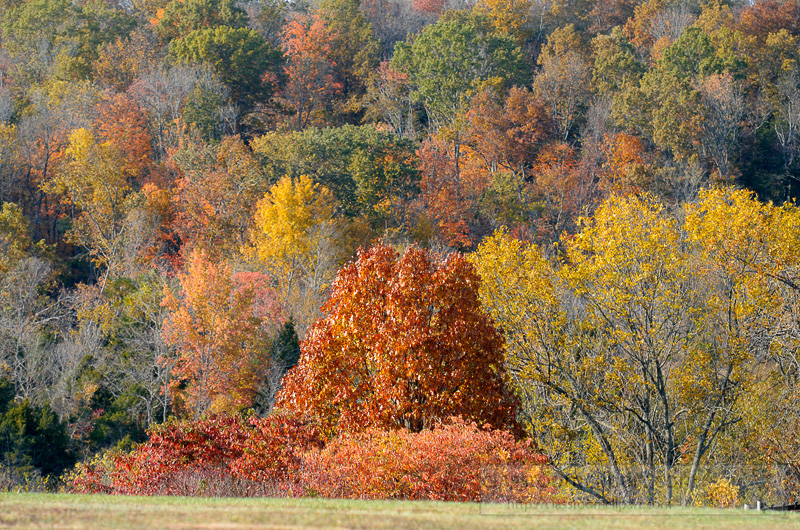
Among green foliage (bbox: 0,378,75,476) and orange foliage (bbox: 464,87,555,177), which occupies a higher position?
orange foliage (bbox: 464,87,555,177)

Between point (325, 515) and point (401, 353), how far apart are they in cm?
732

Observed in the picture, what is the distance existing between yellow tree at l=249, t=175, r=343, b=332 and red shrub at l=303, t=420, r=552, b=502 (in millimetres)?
32432

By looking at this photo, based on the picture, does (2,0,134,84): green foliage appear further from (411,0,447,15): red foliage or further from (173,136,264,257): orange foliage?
(411,0,447,15): red foliage

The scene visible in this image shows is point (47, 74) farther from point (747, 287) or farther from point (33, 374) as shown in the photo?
point (747, 287)

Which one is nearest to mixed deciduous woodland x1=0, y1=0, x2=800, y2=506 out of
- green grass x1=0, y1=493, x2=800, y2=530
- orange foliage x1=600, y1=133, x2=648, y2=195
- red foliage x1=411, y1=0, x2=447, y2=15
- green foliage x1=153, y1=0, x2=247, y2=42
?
orange foliage x1=600, y1=133, x2=648, y2=195

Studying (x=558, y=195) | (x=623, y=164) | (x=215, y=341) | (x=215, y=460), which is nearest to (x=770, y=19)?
(x=623, y=164)

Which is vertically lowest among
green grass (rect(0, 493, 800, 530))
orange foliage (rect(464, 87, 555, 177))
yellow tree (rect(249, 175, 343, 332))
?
green grass (rect(0, 493, 800, 530))

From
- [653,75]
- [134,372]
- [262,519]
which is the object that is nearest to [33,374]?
[134,372]

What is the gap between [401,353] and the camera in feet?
53.0

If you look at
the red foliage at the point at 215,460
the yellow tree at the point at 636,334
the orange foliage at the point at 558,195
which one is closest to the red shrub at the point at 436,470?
the red foliage at the point at 215,460

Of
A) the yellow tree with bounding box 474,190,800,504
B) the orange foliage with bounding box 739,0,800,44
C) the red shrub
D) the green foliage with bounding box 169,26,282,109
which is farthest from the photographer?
the orange foliage with bounding box 739,0,800,44

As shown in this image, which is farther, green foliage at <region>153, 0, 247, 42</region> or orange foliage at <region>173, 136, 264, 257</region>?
green foliage at <region>153, 0, 247, 42</region>

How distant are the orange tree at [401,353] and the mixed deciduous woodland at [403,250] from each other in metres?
0.07

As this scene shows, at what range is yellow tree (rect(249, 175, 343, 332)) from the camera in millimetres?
46866
